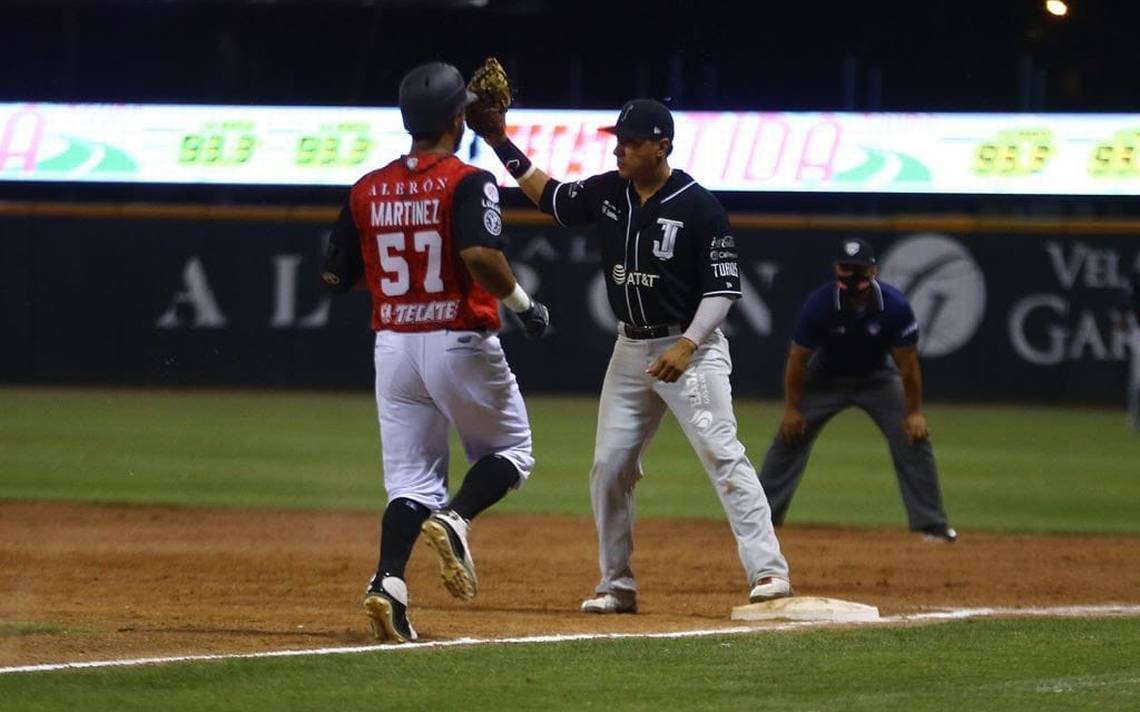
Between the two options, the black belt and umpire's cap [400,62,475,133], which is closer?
umpire's cap [400,62,475,133]

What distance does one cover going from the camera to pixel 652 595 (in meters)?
8.05

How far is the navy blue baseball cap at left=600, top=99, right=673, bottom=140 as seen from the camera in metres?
6.76

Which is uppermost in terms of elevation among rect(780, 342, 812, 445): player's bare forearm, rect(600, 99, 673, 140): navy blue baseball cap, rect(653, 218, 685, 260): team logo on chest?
rect(600, 99, 673, 140): navy blue baseball cap

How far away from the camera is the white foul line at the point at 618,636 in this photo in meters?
5.47

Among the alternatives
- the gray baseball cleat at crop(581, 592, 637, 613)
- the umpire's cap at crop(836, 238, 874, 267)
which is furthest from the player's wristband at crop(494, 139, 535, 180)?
the umpire's cap at crop(836, 238, 874, 267)

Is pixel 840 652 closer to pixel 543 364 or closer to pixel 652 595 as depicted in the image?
pixel 652 595

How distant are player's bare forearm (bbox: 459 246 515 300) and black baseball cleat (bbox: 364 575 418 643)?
38.7 inches

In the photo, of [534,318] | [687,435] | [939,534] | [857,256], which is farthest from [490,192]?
[939,534]

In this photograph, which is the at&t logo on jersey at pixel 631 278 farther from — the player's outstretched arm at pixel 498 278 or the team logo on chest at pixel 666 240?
the player's outstretched arm at pixel 498 278

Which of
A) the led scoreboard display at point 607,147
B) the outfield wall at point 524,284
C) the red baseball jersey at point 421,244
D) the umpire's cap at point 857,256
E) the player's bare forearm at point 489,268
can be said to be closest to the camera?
the player's bare forearm at point 489,268

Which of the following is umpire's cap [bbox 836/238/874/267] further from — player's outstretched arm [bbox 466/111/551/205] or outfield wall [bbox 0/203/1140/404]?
outfield wall [bbox 0/203/1140/404]

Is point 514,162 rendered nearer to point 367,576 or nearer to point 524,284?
point 367,576

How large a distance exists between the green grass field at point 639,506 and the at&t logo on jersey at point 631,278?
1.40 m

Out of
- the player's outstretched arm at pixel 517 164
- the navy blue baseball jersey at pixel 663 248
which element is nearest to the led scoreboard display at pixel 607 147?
the player's outstretched arm at pixel 517 164
